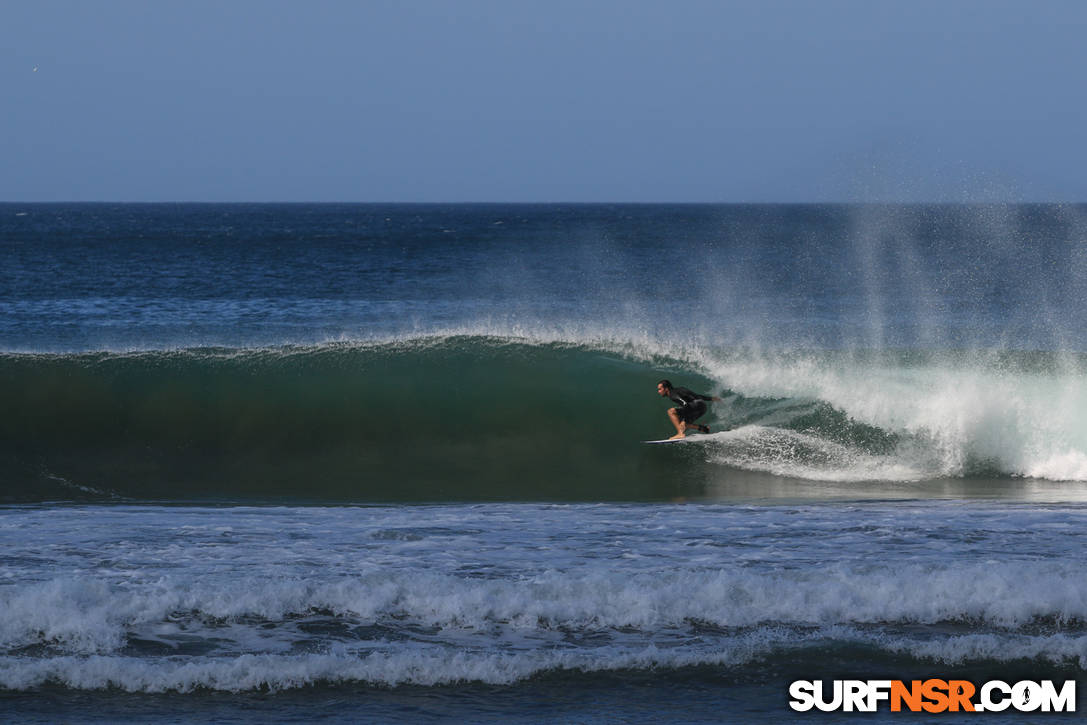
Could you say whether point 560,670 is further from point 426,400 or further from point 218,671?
point 426,400

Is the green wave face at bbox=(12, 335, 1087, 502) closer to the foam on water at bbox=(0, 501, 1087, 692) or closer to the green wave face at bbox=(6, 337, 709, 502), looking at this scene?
the green wave face at bbox=(6, 337, 709, 502)

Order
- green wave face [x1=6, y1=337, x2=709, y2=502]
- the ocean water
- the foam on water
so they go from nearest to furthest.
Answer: the ocean water, the foam on water, green wave face [x1=6, y1=337, x2=709, y2=502]

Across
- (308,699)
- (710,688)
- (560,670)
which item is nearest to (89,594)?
(308,699)

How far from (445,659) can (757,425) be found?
8148mm

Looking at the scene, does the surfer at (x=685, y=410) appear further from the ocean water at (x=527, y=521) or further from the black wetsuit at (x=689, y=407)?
the ocean water at (x=527, y=521)

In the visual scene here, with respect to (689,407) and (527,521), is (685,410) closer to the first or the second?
(689,407)

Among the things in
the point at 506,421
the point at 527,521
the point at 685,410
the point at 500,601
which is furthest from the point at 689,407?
the point at 500,601

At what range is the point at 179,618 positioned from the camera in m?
7.21

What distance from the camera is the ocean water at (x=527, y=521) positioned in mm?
6508

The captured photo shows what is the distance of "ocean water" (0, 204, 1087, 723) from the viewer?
651cm

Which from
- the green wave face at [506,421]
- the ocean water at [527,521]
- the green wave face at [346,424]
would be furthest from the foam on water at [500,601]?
the green wave face at [346,424]

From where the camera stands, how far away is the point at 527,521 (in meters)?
9.98

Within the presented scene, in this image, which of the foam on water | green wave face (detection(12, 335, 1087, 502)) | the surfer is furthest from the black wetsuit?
the foam on water

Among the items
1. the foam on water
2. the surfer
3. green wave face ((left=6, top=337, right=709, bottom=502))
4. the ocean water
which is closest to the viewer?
the ocean water
